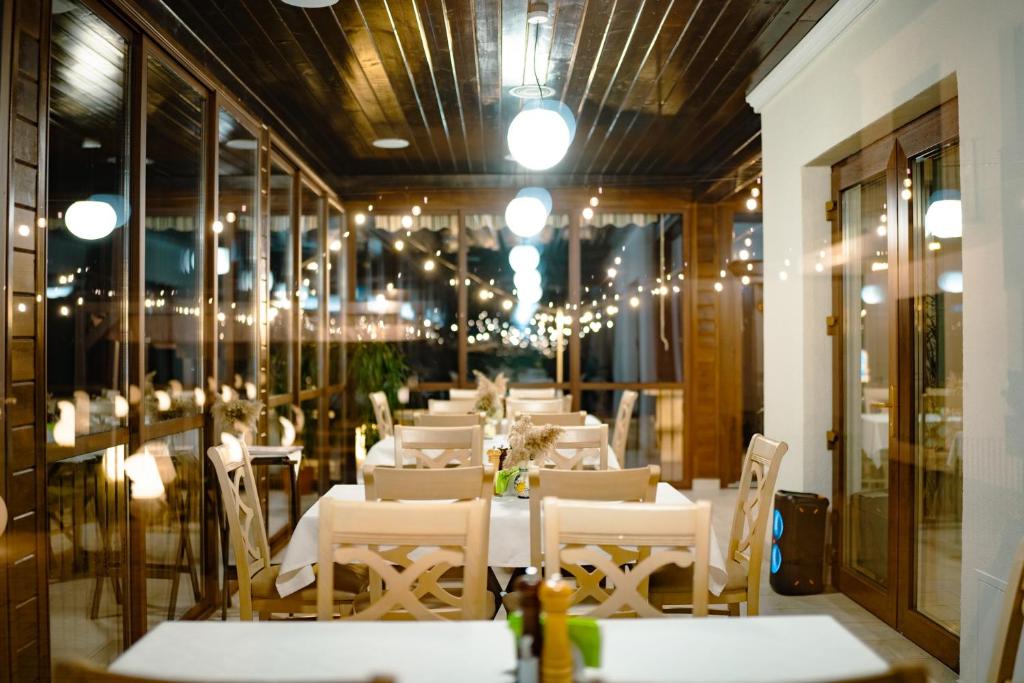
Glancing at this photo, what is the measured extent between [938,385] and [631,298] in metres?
4.86

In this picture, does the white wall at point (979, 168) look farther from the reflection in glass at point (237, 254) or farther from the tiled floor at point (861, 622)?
the reflection in glass at point (237, 254)

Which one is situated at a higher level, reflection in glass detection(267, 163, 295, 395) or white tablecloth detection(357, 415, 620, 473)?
reflection in glass detection(267, 163, 295, 395)

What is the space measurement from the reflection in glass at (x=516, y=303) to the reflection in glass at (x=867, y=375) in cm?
382

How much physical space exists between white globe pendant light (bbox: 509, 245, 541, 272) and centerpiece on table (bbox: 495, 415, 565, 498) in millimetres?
4645

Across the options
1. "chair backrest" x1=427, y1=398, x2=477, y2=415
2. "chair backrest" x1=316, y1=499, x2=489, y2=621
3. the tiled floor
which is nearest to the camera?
"chair backrest" x1=316, y1=499, x2=489, y2=621

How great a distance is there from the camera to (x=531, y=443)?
11.9 feet

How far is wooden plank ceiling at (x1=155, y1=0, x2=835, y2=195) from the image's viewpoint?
432 cm

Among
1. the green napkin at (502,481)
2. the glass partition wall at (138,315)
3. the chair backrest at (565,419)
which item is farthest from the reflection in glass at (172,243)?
the chair backrest at (565,419)

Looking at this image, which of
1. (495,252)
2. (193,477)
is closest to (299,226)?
(495,252)

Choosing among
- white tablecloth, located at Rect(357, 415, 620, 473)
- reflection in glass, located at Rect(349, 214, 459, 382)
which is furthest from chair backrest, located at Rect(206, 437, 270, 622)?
reflection in glass, located at Rect(349, 214, 459, 382)

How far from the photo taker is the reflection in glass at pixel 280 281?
6.27 metres

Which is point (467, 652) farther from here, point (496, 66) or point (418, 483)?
point (496, 66)

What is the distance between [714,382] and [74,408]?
6.32 metres

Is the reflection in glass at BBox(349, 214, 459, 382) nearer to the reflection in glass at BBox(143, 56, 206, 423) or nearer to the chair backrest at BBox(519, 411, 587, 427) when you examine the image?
the chair backrest at BBox(519, 411, 587, 427)
